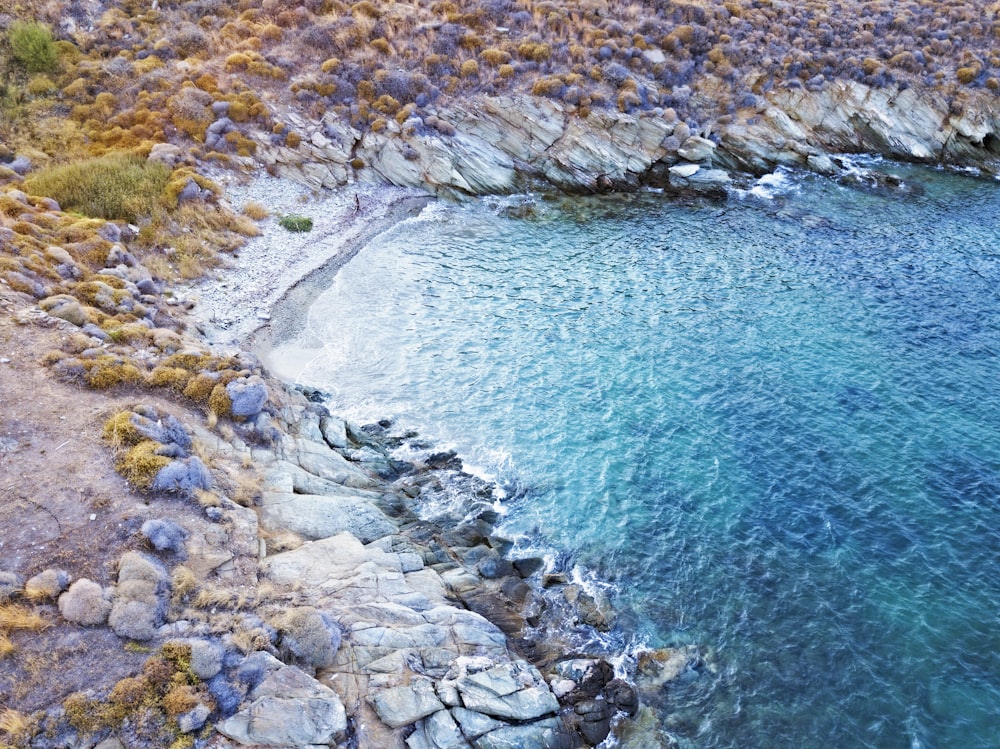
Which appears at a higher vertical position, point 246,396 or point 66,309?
point 66,309

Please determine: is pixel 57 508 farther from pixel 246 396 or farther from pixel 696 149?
pixel 696 149

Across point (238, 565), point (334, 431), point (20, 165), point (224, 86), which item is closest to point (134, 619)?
point (238, 565)

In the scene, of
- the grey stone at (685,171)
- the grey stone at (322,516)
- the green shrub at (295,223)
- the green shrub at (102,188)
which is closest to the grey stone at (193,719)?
the grey stone at (322,516)

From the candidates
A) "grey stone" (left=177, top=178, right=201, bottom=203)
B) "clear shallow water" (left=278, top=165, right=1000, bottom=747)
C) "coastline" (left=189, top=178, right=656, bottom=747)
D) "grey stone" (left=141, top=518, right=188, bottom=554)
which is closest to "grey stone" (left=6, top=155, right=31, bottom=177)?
"grey stone" (left=177, top=178, right=201, bottom=203)

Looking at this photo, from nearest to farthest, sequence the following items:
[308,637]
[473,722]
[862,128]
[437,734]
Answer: [437,734]
[473,722]
[308,637]
[862,128]

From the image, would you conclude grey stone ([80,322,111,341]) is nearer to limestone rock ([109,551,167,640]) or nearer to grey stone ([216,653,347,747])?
limestone rock ([109,551,167,640])

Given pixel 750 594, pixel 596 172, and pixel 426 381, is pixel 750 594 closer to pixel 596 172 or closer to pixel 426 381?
pixel 426 381
